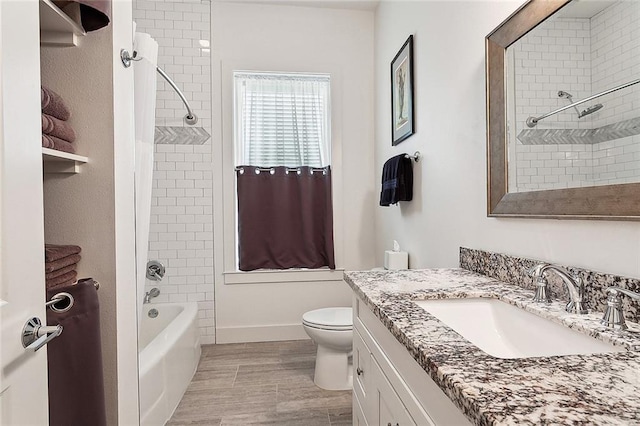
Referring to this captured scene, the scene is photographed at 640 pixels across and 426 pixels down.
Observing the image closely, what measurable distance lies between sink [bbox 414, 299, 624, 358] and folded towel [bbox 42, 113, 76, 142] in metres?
1.25

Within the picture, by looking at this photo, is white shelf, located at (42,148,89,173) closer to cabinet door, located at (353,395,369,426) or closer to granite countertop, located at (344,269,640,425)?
granite countertop, located at (344,269,640,425)

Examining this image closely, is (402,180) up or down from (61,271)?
up

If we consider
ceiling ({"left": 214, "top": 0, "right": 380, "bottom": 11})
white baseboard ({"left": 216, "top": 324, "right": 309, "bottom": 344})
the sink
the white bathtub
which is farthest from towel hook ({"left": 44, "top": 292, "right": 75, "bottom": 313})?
ceiling ({"left": 214, "top": 0, "right": 380, "bottom": 11})

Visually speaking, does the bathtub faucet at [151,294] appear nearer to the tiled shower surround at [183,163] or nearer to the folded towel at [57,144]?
the tiled shower surround at [183,163]

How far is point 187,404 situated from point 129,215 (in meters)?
1.27

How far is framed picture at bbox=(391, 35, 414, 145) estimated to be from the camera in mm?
2282

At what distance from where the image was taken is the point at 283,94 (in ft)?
9.80

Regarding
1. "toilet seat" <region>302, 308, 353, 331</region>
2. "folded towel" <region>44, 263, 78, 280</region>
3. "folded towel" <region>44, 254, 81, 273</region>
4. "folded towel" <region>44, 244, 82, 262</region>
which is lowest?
"toilet seat" <region>302, 308, 353, 331</region>

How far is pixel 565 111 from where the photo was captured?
1.09 metres

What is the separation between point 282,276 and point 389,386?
2.11 metres

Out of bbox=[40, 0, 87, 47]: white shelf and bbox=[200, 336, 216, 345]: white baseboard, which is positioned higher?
bbox=[40, 0, 87, 47]: white shelf

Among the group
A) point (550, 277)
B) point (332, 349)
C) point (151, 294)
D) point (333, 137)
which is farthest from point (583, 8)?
point (151, 294)

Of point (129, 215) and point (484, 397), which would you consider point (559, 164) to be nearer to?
point (484, 397)

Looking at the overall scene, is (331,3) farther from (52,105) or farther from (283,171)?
(52,105)
